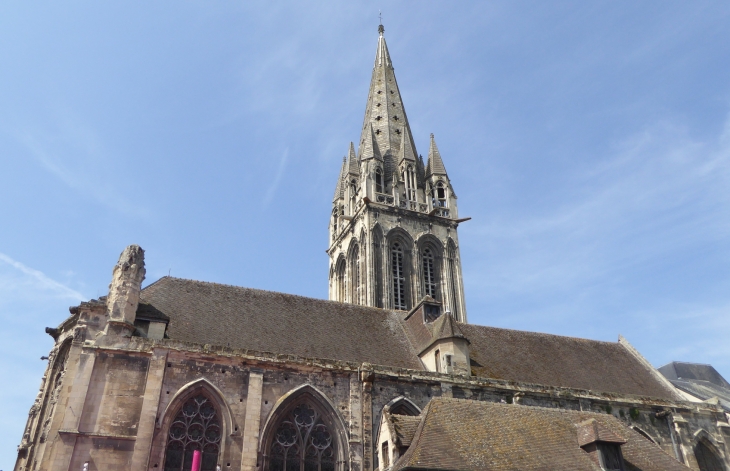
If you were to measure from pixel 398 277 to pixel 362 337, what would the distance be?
11.9 meters

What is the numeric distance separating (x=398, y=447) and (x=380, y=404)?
421 cm

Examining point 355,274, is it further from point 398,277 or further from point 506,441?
point 506,441

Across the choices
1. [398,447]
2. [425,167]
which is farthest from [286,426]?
[425,167]

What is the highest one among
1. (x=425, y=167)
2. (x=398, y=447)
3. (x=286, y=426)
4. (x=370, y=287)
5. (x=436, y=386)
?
(x=425, y=167)

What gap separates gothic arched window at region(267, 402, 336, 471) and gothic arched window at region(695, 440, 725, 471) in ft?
42.2

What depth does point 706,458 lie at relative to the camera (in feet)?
71.1

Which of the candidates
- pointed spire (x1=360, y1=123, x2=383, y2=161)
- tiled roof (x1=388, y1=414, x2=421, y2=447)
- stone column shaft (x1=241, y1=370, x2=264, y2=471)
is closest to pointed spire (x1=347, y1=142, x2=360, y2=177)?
pointed spire (x1=360, y1=123, x2=383, y2=161)

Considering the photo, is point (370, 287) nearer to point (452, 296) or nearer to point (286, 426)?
point (452, 296)

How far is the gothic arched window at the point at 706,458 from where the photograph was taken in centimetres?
2141

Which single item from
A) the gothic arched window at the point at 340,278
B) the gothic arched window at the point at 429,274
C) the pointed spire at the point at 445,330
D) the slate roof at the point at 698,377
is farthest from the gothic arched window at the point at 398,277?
the slate roof at the point at 698,377

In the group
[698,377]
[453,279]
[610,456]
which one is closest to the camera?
[610,456]

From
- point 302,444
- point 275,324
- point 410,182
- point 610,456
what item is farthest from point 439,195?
point 610,456

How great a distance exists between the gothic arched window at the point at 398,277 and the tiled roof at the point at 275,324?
8774mm

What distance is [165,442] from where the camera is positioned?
1599 cm
